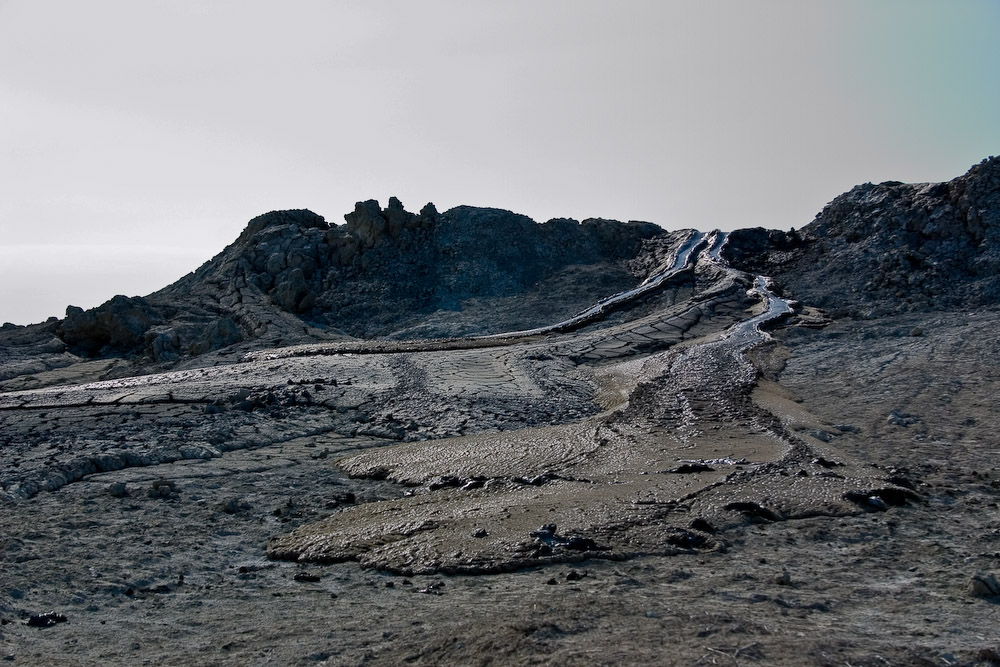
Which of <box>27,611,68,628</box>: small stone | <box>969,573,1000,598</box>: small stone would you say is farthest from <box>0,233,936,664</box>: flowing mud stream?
<box>969,573,1000,598</box>: small stone

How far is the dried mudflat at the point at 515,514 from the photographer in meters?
4.32

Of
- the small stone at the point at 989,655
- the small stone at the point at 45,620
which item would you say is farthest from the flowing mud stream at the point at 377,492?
the small stone at the point at 989,655

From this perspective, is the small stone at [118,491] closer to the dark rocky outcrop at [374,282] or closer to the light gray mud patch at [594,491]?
the light gray mud patch at [594,491]

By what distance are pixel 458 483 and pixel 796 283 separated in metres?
14.4

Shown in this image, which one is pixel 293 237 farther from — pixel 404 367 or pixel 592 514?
pixel 592 514

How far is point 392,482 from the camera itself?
8.39 meters

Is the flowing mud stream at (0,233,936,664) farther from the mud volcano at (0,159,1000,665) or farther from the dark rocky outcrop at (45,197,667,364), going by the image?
the dark rocky outcrop at (45,197,667,364)

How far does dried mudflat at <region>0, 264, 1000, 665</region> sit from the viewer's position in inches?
170

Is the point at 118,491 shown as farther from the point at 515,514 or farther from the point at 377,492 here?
the point at 515,514

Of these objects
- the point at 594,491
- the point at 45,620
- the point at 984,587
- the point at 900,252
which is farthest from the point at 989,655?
the point at 900,252

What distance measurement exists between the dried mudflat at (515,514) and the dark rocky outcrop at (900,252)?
4.63m

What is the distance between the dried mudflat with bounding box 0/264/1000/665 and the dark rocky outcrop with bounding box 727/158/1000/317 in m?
4.63

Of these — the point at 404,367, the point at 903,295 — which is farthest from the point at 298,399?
the point at 903,295

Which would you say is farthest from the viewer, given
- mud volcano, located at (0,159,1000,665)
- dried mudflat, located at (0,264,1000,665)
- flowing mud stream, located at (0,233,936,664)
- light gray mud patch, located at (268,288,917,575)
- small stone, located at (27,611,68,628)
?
light gray mud patch, located at (268,288,917,575)
